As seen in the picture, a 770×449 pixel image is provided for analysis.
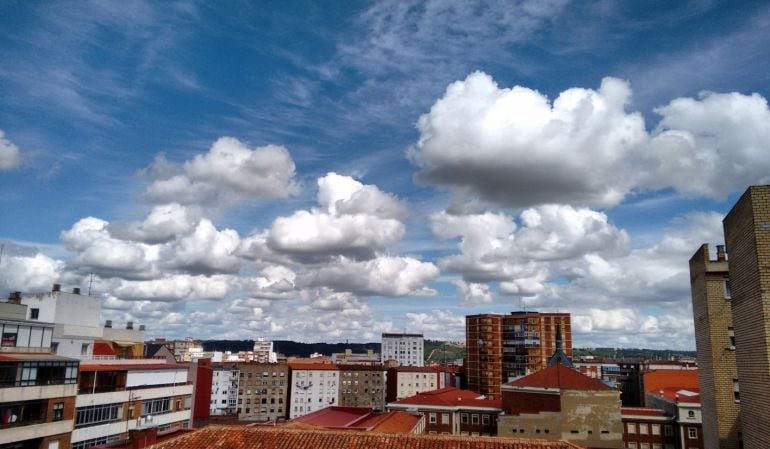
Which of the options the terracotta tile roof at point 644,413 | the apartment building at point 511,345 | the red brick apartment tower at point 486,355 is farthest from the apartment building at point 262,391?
the terracotta tile roof at point 644,413

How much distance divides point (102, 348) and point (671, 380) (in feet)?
290

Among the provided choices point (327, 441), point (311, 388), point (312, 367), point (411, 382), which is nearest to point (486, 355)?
point (411, 382)

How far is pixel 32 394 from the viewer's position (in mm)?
44500

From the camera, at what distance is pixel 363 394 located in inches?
5556

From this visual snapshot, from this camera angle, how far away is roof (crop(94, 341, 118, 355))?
7100cm

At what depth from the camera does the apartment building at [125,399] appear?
51.7m

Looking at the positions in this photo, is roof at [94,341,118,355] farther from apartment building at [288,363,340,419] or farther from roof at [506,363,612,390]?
apartment building at [288,363,340,419]

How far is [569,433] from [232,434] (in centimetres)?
4285

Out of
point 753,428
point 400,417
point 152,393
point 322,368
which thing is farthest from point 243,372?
point 753,428

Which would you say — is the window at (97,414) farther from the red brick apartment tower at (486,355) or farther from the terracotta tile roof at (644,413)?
the red brick apartment tower at (486,355)

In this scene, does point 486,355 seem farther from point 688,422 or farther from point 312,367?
point 688,422

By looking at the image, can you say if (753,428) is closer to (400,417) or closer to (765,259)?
(765,259)

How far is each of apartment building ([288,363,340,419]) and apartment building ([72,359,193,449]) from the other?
69.1 meters

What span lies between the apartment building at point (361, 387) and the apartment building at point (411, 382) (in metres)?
7.15
